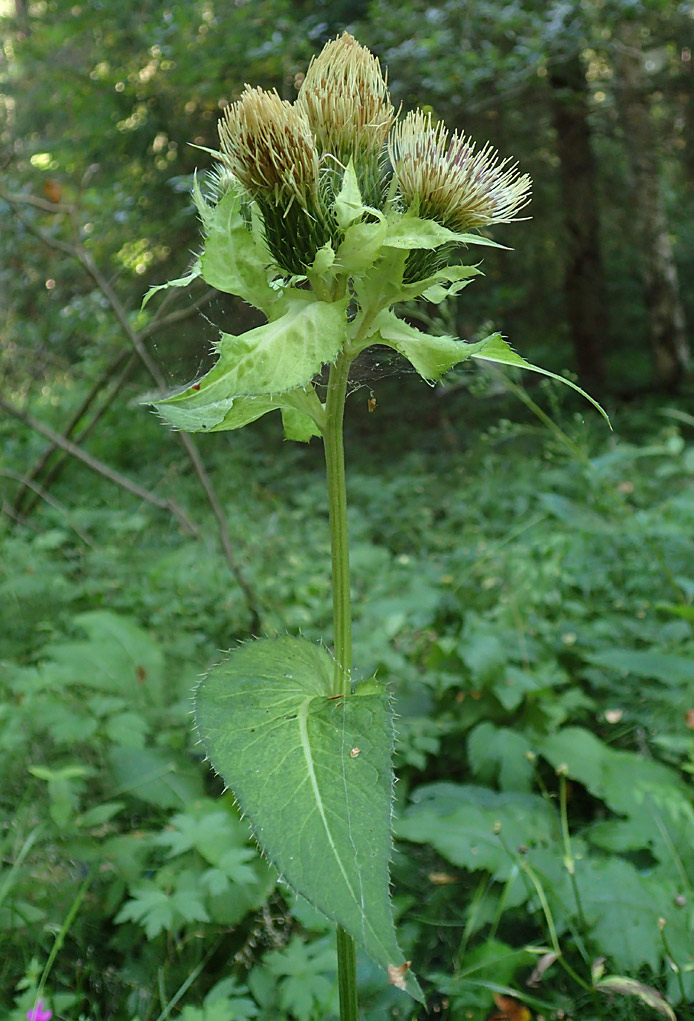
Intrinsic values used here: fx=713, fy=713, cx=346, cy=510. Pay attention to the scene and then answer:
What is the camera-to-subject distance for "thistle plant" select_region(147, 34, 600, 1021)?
2.70 ft

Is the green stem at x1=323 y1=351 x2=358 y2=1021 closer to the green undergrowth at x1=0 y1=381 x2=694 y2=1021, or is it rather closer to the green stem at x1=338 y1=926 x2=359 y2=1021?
the green stem at x1=338 y1=926 x2=359 y2=1021

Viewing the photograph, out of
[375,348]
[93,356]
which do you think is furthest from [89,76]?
[375,348]

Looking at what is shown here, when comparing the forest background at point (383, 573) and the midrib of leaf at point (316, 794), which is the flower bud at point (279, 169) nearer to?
the forest background at point (383, 573)

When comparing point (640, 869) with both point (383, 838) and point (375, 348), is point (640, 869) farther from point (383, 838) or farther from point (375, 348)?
point (375, 348)

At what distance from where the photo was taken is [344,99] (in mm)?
919

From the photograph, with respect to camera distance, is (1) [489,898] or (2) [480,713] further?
(2) [480,713]

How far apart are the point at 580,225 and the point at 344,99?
22.7 feet

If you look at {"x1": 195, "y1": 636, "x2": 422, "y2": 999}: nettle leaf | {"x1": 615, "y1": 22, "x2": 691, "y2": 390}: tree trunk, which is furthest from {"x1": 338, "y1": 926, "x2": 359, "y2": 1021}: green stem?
{"x1": 615, "y1": 22, "x2": 691, "y2": 390}: tree trunk

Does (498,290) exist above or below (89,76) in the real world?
below

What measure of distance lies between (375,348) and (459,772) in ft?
4.76

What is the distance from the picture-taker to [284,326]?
908 millimetres

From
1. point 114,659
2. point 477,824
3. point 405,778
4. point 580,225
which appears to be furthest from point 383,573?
point 580,225

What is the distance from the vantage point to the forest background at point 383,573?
4.79 ft

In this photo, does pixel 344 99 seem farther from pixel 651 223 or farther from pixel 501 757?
pixel 651 223
